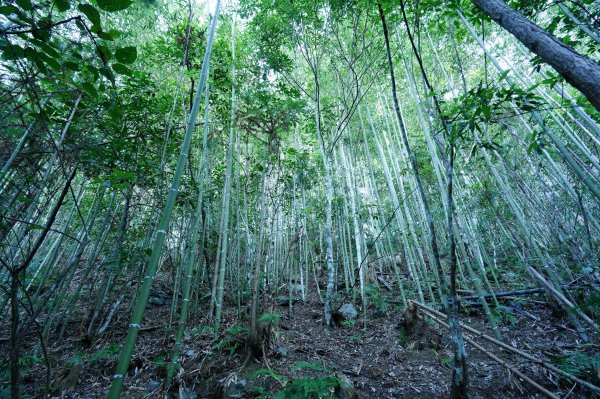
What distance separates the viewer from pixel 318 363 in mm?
3246

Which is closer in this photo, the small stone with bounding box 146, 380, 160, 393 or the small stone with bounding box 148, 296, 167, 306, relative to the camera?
the small stone with bounding box 146, 380, 160, 393

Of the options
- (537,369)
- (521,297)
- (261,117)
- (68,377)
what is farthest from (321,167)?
(68,377)

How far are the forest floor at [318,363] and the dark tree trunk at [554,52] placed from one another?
2.36 metres

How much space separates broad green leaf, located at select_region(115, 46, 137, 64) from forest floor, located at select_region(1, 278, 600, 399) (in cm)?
214

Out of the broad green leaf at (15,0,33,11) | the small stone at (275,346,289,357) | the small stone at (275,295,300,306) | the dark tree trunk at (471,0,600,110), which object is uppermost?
the dark tree trunk at (471,0,600,110)

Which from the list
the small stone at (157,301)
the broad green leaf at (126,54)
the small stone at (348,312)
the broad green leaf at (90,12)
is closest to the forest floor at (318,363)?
the small stone at (348,312)

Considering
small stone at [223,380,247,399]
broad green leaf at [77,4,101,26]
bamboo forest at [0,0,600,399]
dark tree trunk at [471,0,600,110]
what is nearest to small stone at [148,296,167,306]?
bamboo forest at [0,0,600,399]

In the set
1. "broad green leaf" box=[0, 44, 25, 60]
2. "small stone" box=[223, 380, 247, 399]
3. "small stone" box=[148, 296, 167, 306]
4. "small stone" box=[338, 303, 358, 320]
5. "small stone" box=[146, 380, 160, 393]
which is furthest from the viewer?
"small stone" box=[148, 296, 167, 306]

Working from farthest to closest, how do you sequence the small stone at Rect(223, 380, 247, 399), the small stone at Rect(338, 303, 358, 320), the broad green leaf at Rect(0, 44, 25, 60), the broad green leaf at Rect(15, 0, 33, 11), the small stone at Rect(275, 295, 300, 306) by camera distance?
the small stone at Rect(275, 295, 300, 306), the small stone at Rect(338, 303, 358, 320), the small stone at Rect(223, 380, 247, 399), the broad green leaf at Rect(0, 44, 25, 60), the broad green leaf at Rect(15, 0, 33, 11)

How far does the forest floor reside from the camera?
2607 mm

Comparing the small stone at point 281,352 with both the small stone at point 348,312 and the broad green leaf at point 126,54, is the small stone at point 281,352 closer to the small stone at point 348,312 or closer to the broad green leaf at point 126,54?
the small stone at point 348,312

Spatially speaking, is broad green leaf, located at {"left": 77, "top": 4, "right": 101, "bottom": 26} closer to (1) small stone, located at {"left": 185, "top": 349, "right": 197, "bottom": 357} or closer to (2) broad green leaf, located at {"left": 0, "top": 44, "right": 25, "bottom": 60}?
(2) broad green leaf, located at {"left": 0, "top": 44, "right": 25, "bottom": 60}

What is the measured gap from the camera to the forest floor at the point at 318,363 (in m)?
2.61

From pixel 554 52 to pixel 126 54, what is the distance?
82.8 inches
